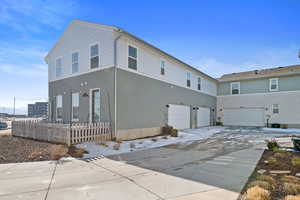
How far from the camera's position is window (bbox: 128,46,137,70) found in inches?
408

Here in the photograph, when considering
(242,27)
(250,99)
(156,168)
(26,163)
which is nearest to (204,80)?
(250,99)

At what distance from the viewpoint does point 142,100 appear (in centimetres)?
1117

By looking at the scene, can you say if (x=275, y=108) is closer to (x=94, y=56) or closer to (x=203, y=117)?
(x=203, y=117)

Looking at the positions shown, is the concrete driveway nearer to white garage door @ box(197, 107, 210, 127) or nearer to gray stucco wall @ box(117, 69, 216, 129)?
gray stucco wall @ box(117, 69, 216, 129)

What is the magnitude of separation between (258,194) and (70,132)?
7.51 m

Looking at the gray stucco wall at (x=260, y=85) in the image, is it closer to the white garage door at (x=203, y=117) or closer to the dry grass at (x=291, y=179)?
the white garage door at (x=203, y=117)

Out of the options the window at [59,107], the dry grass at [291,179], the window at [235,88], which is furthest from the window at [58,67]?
the window at [235,88]

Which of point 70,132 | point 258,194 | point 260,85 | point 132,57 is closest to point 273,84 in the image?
point 260,85

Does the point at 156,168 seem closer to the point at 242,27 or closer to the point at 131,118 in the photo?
the point at 131,118

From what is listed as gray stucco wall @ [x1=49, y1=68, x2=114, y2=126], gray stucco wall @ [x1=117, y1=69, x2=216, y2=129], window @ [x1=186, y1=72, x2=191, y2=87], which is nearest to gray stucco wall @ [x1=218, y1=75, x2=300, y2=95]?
window @ [x1=186, y1=72, x2=191, y2=87]

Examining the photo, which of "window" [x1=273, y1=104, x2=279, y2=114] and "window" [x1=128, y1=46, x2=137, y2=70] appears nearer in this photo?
"window" [x1=128, y1=46, x2=137, y2=70]

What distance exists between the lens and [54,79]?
1366cm

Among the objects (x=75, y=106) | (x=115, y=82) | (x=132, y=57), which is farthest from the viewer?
(x=75, y=106)

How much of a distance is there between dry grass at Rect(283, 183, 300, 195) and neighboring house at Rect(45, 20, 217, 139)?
297 inches
